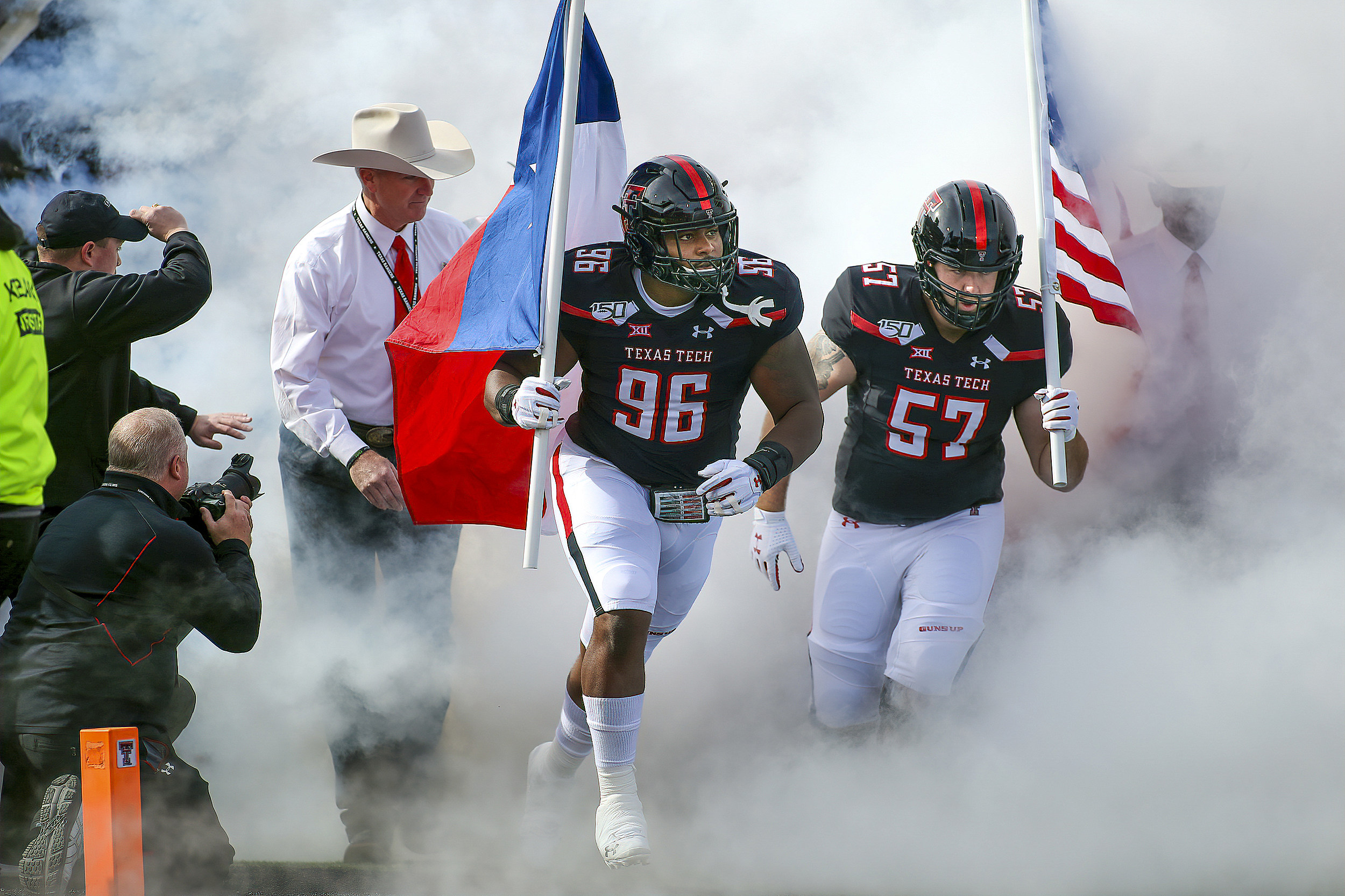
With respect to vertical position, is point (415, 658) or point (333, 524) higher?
point (333, 524)

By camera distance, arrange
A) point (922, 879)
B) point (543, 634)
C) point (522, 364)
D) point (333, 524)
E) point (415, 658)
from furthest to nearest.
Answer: point (543, 634) → point (415, 658) → point (333, 524) → point (922, 879) → point (522, 364)

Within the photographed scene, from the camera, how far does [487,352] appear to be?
3949 mm

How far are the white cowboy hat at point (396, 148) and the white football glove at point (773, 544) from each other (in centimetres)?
171

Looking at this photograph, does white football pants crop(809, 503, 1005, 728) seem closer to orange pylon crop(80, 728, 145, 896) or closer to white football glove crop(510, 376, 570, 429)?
white football glove crop(510, 376, 570, 429)

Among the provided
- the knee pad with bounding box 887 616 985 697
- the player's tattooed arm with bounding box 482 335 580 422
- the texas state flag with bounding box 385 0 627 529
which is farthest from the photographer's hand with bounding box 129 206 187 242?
the knee pad with bounding box 887 616 985 697

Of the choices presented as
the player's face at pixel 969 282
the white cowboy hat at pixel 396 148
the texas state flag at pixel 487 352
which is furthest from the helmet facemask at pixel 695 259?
the white cowboy hat at pixel 396 148

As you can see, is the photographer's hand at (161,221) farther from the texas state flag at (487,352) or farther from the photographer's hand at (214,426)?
the texas state flag at (487,352)

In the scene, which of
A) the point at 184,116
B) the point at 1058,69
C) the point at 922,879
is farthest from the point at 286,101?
the point at 922,879

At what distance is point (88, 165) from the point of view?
5.38m

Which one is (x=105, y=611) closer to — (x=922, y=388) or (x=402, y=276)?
(x=402, y=276)

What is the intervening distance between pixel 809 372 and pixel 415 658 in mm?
2054

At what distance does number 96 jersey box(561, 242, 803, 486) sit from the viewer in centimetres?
375

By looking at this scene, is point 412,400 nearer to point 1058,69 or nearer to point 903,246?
point 903,246

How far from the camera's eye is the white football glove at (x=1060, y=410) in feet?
12.5
